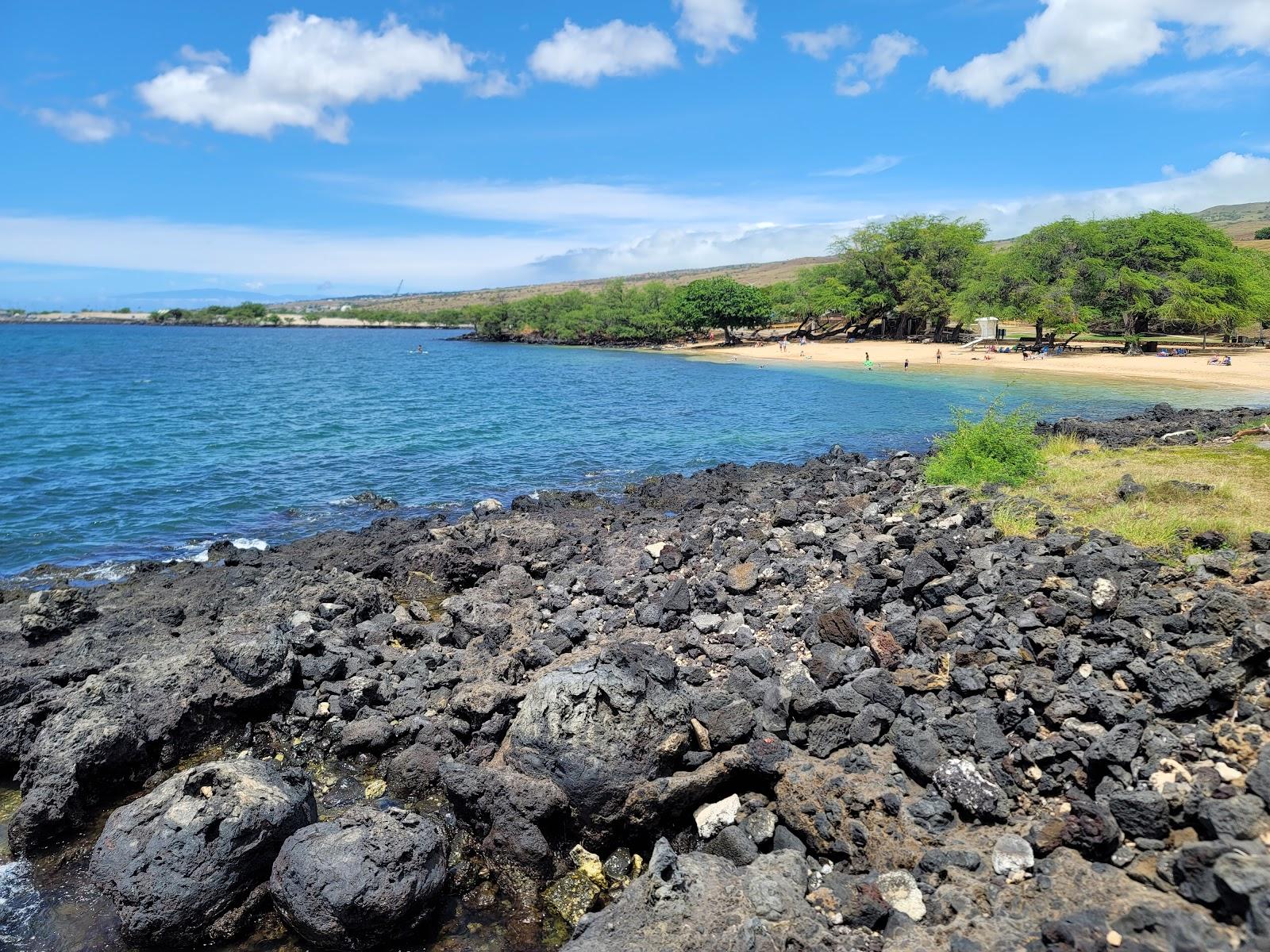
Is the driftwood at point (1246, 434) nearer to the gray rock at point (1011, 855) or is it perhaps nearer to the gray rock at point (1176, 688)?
the gray rock at point (1176, 688)

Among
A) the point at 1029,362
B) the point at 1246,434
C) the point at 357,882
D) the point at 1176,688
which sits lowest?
the point at 357,882

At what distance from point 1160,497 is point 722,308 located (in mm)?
93885

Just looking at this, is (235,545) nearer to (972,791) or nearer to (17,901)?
(17,901)

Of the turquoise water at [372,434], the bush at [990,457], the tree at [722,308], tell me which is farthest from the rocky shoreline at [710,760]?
the tree at [722,308]

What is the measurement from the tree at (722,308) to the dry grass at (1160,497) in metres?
87.5

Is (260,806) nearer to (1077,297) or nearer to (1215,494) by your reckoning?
(1215,494)

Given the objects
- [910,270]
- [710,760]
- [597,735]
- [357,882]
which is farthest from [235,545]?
[910,270]

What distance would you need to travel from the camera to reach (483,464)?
3055 centimetres

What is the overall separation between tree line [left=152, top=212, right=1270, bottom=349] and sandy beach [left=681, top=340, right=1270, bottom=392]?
3627mm

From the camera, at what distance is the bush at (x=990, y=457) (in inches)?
659

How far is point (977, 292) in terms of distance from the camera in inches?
2822

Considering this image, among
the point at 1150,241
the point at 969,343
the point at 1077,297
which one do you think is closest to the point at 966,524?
the point at 1077,297

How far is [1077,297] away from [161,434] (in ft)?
227

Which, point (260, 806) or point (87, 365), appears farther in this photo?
point (87, 365)
